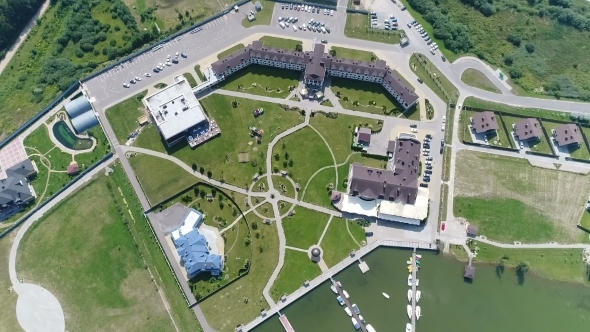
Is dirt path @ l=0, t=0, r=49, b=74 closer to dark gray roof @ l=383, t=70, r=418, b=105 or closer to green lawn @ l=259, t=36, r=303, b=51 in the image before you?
green lawn @ l=259, t=36, r=303, b=51

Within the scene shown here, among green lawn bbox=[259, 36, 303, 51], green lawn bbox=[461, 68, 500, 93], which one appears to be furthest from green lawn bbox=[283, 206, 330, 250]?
green lawn bbox=[461, 68, 500, 93]

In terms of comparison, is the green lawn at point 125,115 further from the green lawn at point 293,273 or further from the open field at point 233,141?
the green lawn at point 293,273

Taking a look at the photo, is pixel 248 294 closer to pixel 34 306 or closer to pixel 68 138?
pixel 34 306

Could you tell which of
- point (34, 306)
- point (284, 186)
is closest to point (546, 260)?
point (284, 186)

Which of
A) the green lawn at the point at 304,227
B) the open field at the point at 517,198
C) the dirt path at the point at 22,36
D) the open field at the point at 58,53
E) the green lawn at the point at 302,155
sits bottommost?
the open field at the point at 517,198

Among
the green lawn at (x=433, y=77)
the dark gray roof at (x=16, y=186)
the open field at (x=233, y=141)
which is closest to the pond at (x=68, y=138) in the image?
the dark gray roof at (x=16, y=186)

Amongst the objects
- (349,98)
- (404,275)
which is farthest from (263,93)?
(404,275)
